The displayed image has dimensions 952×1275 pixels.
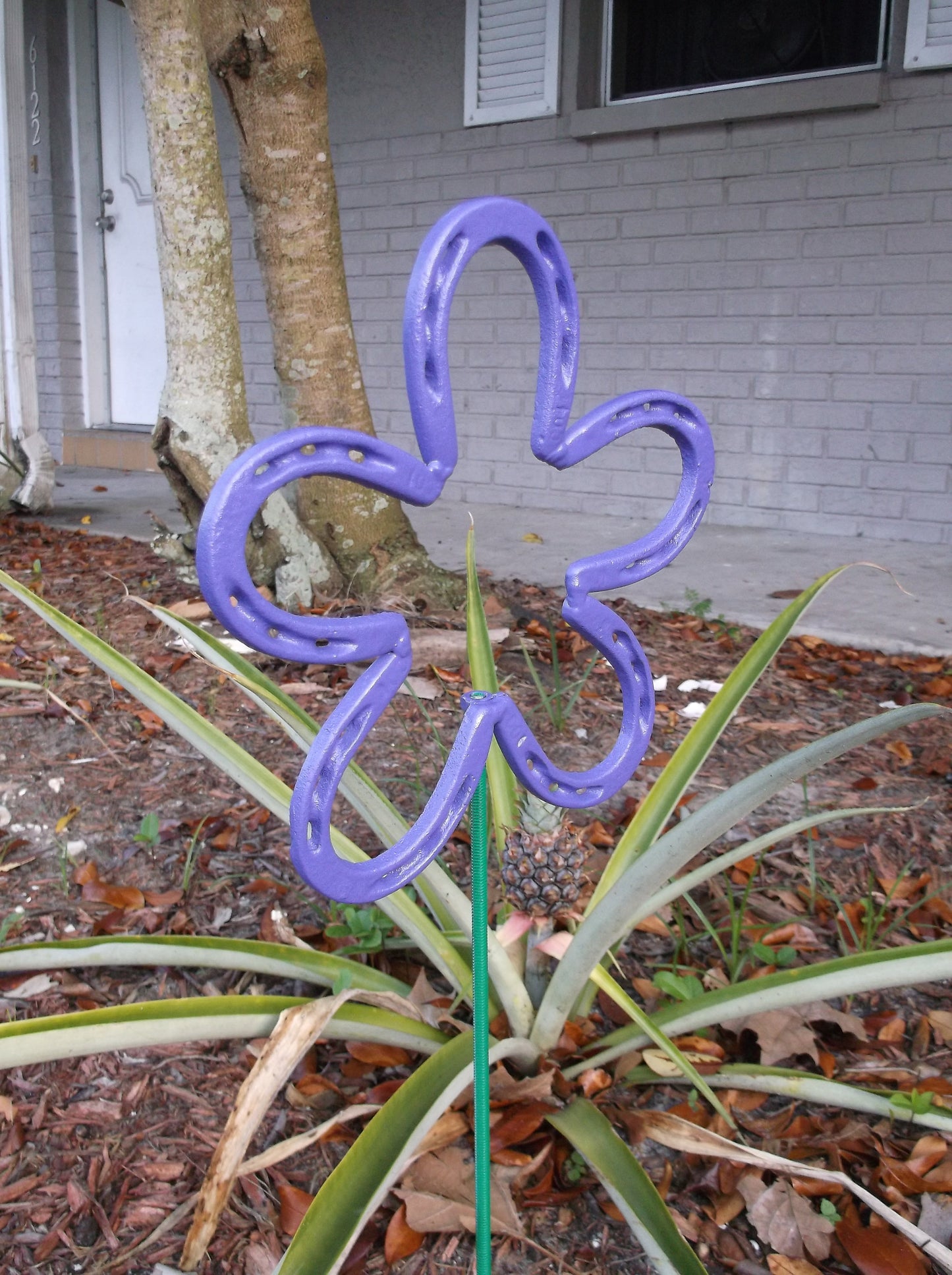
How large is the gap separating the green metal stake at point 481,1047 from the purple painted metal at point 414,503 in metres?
0.04

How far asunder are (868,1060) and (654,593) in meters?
2.55

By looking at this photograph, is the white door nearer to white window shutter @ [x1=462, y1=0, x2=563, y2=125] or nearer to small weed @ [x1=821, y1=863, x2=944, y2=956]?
white window shutter @ [x1=462, y1=0, x2=563, y2=125]

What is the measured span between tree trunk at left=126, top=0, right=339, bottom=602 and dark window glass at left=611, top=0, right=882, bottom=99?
3011mm

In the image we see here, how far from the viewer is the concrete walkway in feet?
12.0

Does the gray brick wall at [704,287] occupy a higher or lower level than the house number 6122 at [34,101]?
lower

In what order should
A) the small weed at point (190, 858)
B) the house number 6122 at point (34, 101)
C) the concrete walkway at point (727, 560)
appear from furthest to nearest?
1. the house number 6122 at point (34, 101)
2. the concrete walkway at point (727, 560)
3. the small weed at point (190, 858)

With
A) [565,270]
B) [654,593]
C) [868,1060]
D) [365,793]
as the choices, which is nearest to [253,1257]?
[365,793]

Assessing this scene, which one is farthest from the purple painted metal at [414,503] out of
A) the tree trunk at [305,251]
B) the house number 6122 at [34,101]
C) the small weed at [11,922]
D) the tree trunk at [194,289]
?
the house number 6122 at [34,101]

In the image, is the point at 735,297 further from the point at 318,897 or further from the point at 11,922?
the point at 11,922

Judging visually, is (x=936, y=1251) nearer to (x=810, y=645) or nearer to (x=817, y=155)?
(x=810, y=645)

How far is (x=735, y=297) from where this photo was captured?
17.1 feet

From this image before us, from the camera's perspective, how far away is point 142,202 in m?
7.08

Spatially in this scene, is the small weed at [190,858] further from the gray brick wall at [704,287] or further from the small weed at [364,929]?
the gray brick wall at [704,287]

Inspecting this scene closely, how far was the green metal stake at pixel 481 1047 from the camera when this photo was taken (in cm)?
105
